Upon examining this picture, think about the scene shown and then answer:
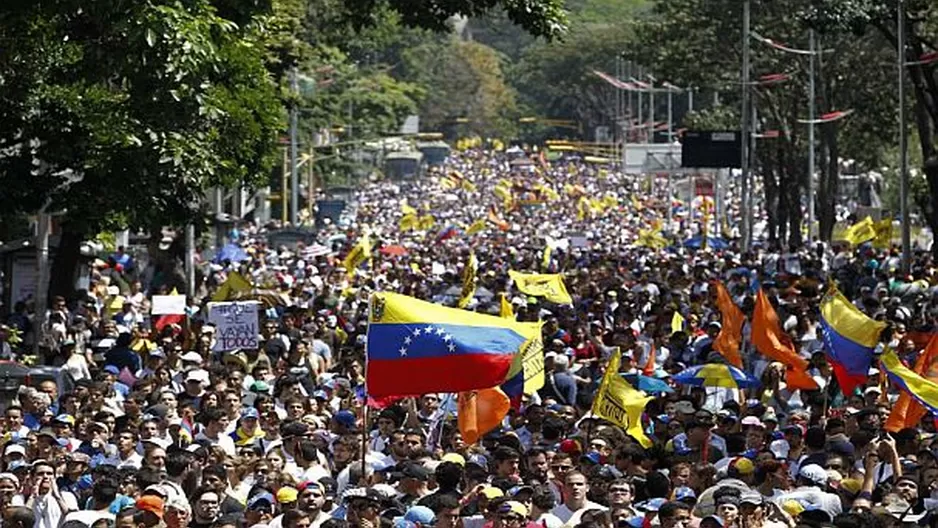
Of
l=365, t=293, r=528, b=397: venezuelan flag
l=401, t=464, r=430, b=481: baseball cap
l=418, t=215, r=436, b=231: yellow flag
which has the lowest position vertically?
l=418, t=215, r=436, b=231: yellow flag

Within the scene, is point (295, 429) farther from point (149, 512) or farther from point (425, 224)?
point (425, 224)

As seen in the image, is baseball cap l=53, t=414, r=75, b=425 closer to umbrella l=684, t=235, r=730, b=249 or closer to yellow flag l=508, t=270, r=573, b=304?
yellow flag l=508, t=270, r=573, b=304

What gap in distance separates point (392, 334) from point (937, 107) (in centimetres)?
2289

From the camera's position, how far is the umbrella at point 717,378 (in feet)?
64.2

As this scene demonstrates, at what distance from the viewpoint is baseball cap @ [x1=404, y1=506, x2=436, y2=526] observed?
12.5 m

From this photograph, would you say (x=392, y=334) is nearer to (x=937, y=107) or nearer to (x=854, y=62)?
(x=937, y=107)

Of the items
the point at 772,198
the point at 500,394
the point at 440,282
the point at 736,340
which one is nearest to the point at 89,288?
the point at 440,282

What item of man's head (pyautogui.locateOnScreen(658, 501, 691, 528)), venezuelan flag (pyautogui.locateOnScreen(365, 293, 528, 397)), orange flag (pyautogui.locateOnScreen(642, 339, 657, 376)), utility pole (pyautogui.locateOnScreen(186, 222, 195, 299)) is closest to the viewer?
man's head (pyautogui.locateOnScreen(658, 501, 691, 528))

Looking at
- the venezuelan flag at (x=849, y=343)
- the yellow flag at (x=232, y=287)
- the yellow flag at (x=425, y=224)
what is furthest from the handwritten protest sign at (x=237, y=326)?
the yellow flag at (x=425, y=224)

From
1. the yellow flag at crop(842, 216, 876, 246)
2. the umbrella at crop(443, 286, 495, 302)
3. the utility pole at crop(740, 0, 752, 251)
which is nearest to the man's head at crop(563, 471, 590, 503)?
the umbrella at crop(443, 286, 495, 302)

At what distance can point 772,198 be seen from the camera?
68688 mm

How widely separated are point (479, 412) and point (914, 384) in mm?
2990

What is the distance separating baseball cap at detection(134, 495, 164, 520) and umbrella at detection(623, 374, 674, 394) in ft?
24.4

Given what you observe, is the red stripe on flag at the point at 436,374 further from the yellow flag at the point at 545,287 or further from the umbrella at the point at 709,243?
the umbrella at the point at 709,243
